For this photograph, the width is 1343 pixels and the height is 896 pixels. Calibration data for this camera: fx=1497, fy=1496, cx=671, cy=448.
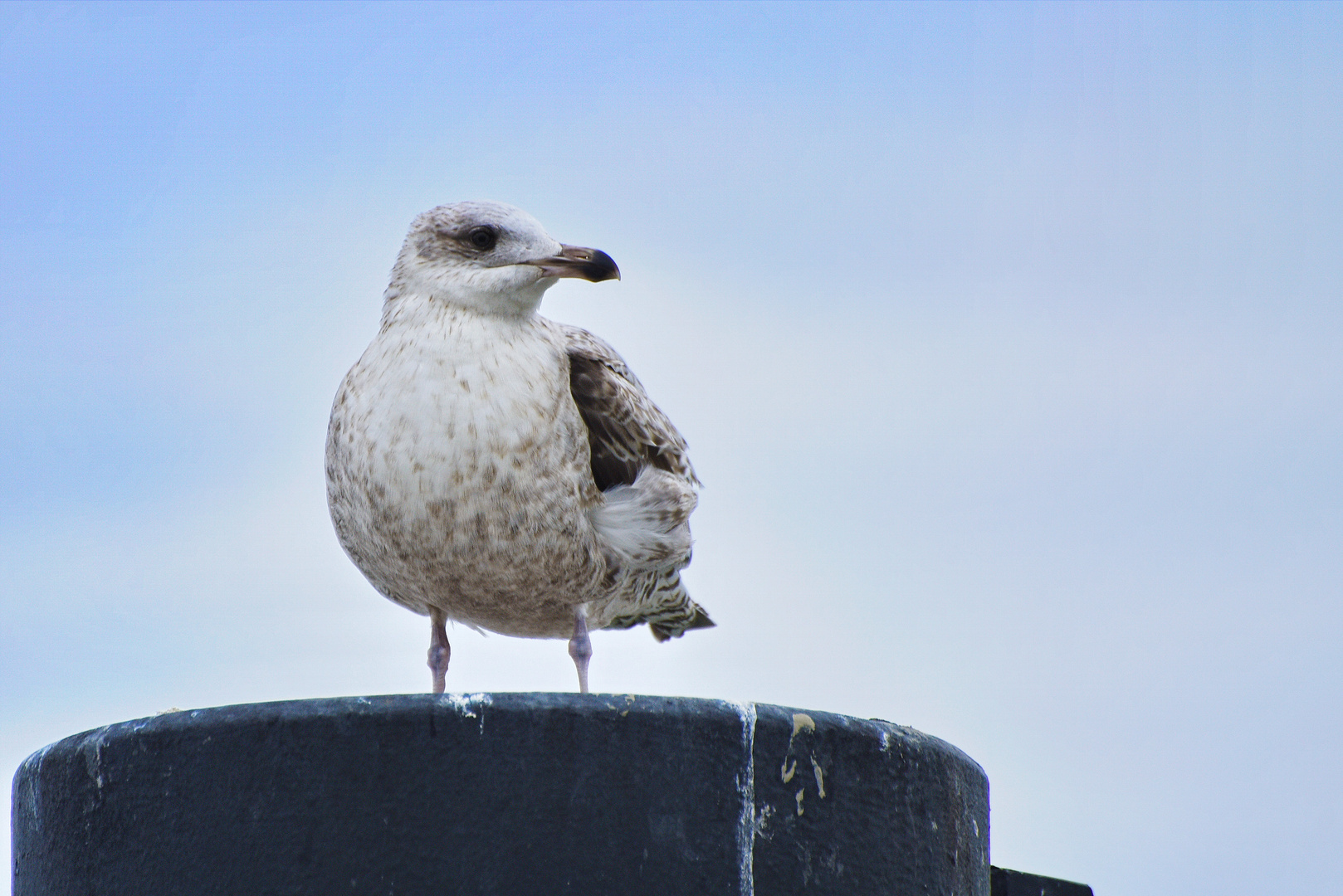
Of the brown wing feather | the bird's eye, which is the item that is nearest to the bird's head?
the bird's eye

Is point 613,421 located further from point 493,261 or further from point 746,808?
point 746,808

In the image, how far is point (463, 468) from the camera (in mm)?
5492

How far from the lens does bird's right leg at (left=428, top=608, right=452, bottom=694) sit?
248 inches

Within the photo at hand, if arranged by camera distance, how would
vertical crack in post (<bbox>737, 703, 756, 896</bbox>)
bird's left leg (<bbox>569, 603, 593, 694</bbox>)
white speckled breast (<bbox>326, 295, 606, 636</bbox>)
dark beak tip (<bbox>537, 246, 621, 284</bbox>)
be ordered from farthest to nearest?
bird's left leg (<bbox>569, 603, 593, 694</bbox>), dark beak tip (<bbox>537, 246, 621, 284</bbox>), white speckled breast (<bbox>326, 295, 606, 636</bbox>), vertical crack in post (<bbox>737, 703, 756, 896</bbox>)

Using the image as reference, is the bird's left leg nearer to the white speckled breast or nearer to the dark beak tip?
the white speckled breast

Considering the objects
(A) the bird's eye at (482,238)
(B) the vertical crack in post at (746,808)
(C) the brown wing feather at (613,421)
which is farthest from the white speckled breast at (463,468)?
(B) the vertical crack in post at (746,808)

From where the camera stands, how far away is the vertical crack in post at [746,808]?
3.86 meters

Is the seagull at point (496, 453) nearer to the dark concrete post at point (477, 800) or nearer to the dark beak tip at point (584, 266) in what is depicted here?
the dark beak tip at point (584, 266)

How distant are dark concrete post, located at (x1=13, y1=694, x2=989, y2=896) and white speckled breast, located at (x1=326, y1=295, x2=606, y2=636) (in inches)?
68.1

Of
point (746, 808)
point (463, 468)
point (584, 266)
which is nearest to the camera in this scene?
point (746, 808)

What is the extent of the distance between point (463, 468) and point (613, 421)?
880 mm

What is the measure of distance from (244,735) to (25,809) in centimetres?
109

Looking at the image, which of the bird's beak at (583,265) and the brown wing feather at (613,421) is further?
the brown wing feather at (613,421)

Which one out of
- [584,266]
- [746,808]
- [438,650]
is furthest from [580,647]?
[746,808]
